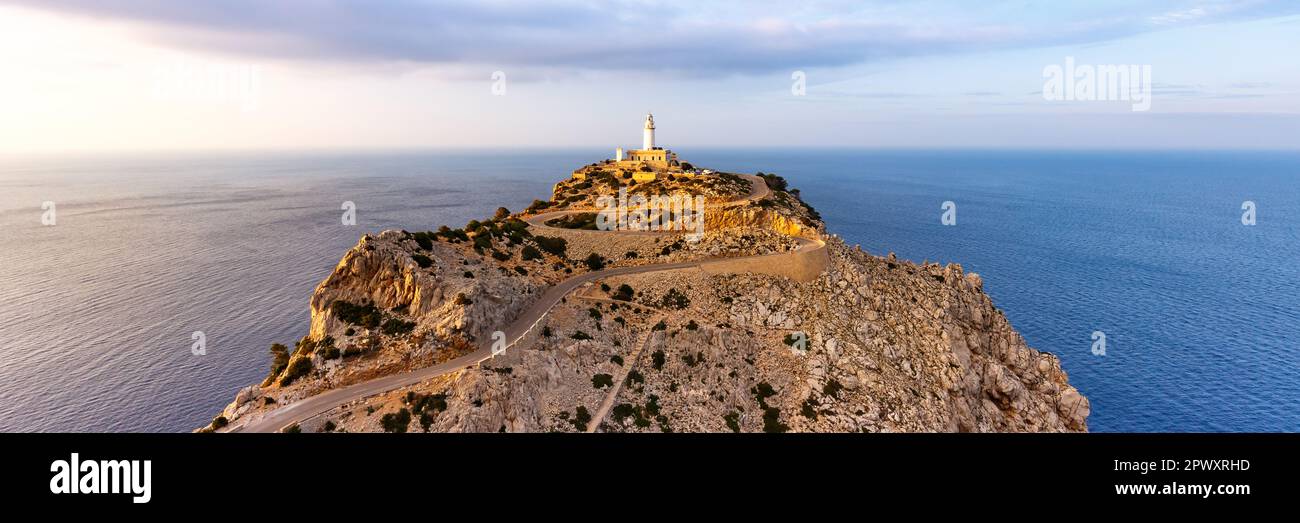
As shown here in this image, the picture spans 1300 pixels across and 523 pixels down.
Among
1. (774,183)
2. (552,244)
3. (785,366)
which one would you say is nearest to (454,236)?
(552,244)

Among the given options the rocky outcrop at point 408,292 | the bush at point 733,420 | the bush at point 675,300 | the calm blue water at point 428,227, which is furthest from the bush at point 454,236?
the bush at point 733,420

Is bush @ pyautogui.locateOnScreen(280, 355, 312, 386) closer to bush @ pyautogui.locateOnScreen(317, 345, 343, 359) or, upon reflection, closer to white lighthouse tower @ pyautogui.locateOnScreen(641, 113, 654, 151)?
bush @ pyautogui.locateOnScreen(317, 345, 343, 359)

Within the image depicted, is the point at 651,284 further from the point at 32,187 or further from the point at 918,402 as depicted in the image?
the point at 32,187

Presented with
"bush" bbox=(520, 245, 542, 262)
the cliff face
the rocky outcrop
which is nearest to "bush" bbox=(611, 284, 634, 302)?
the cliff face

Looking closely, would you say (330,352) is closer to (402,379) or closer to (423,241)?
(402,379)

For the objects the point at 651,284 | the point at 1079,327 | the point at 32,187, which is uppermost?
the point at 32,187

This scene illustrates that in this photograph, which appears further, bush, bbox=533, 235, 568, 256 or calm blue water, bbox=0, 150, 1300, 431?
bush, bbox=533, 235, 568, 256

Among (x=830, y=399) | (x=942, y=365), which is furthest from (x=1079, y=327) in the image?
(x=830, y=399)
